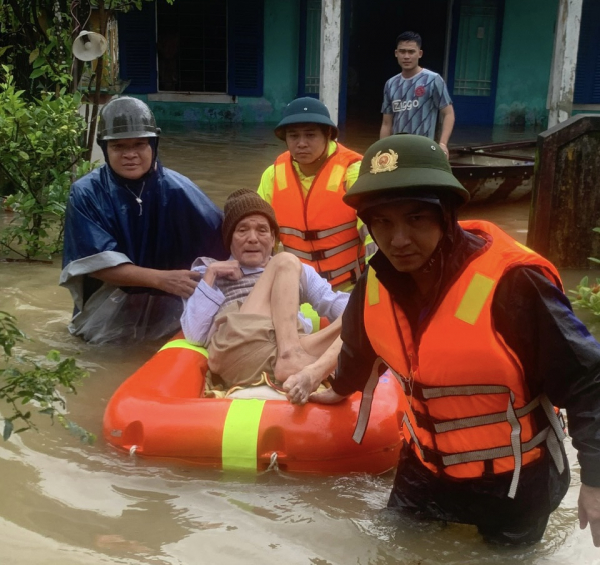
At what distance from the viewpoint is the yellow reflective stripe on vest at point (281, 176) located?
492 centimetres

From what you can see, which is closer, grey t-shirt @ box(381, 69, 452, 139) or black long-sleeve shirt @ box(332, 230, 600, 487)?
black long-sleeve shirt @ box(332, 230, 600, 487)

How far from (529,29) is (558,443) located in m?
13.9

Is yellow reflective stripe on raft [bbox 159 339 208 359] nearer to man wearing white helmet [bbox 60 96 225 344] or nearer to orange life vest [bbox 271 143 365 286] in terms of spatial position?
man wearing white helmet [bbox 60 96 225 344]

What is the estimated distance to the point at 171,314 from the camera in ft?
16.3

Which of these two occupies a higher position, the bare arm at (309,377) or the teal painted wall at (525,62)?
the teal painted wall at (525,62)

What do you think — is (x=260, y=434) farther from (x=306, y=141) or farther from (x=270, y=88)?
(x=270, y=88)

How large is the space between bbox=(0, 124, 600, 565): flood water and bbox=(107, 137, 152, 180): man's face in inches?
53.0

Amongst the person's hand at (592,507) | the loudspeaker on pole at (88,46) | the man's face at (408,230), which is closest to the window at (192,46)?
the loudspeaker on pole at (88,46)

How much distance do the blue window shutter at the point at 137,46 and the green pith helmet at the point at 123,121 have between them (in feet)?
34.9

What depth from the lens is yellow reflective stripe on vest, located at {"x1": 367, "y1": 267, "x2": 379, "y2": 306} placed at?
249cm

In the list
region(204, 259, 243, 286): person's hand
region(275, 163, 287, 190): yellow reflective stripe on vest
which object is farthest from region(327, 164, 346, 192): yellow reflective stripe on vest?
region(204, 259, 243, 286): person's hand

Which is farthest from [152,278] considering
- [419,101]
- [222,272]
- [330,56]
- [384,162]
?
[330,56]

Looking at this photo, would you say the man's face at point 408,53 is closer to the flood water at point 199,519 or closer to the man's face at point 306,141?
the man's face at point 306,141

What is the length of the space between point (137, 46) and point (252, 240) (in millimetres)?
11701
